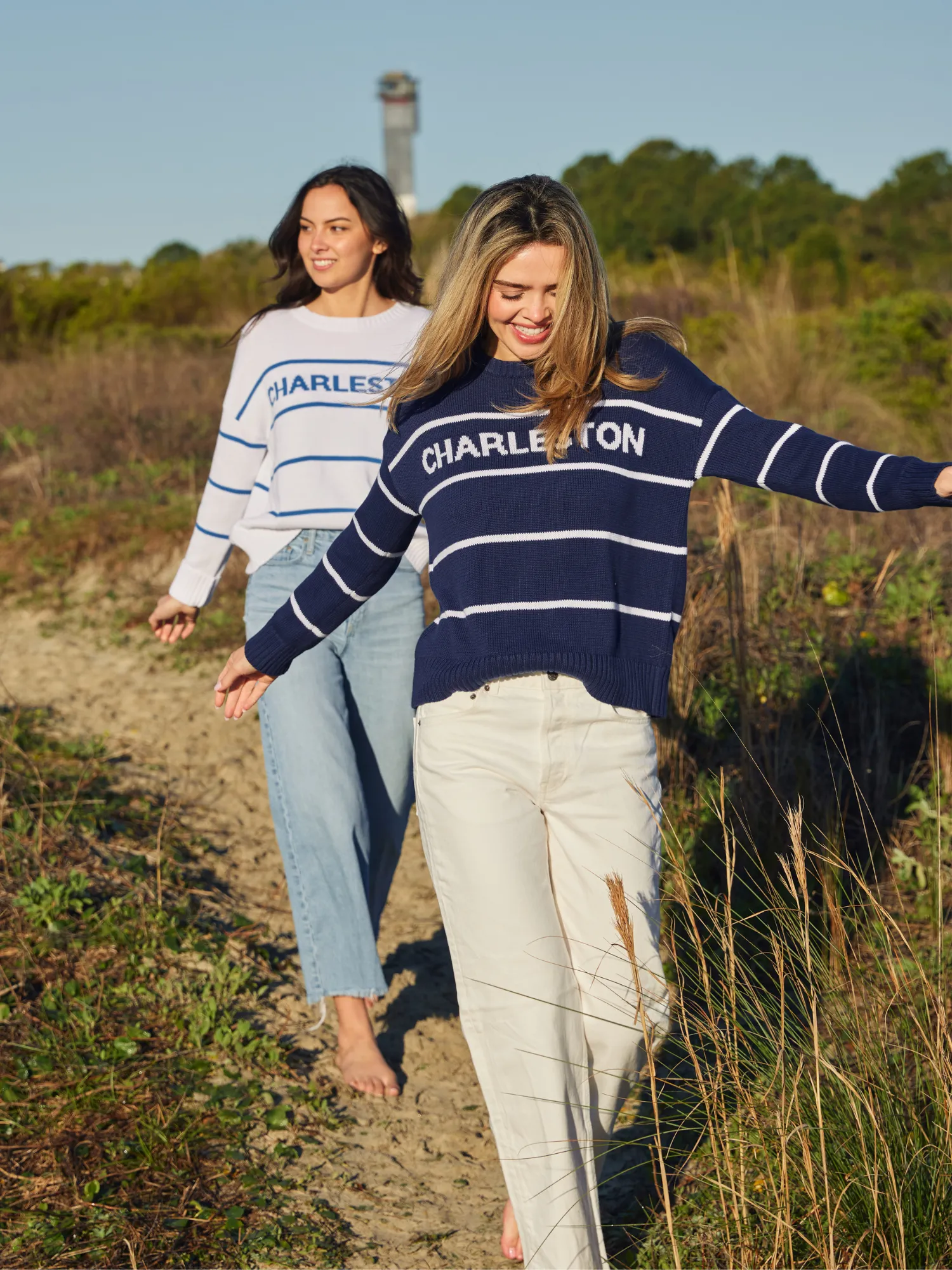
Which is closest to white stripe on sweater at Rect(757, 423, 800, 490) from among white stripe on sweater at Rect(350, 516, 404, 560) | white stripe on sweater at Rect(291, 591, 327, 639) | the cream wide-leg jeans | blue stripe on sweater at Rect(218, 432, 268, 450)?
the cream wide-leg jeans

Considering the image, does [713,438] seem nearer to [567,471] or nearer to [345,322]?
[567,471]

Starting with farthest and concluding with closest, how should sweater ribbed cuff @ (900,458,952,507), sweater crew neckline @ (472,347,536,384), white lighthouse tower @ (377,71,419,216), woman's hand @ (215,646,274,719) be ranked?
1. white lighthouse tower @ (377,71,419,216)
2. woman's hand @ (215,646,274,719)
3. sweater crew neckline @ (472,347,536,384)
4. sweater ribbed cuff @ (900,458,952,507)

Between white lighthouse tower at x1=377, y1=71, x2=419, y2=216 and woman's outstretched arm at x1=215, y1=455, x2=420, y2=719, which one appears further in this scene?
white lighthouse tower at x1=377, y1=71, x2=419, y2=216

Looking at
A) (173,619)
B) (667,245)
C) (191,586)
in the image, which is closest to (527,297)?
(191,586)

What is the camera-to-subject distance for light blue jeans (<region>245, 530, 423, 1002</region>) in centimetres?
333

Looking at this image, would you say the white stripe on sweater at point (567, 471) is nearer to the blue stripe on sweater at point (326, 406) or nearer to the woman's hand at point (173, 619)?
the blue stripe on sweater at point (326, 406)

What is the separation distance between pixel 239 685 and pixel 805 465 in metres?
1.37

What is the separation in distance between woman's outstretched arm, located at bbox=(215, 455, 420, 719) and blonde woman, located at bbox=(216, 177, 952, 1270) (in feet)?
0.87

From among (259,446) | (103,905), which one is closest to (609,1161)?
(103,905)

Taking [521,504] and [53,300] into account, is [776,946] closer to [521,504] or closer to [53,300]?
[521,504]

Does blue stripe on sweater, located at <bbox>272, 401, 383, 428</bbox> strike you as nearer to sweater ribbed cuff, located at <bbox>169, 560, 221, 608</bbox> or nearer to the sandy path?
sweater ribbed cuff, located at <bbox>169, 560, 221, 608</bbox>

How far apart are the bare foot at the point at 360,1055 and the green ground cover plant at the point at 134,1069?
95 millimetres

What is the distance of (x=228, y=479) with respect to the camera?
356cm

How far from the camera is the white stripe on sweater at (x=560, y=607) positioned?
235cm
